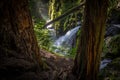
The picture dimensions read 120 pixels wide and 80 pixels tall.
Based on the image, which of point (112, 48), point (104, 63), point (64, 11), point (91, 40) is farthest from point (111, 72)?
point (64, 11)

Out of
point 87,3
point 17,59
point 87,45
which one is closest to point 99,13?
point 87,3

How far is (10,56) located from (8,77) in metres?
0.33

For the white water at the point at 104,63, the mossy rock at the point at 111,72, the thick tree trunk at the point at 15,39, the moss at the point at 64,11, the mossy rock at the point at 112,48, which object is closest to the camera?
the thick tree trunk at the point at 15,39

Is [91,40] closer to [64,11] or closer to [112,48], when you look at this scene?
[112,48]

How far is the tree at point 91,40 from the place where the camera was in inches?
145

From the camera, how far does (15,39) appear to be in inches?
145

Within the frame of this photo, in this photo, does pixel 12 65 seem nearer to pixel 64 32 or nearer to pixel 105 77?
pixel 105 77

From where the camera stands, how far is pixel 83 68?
4055mm

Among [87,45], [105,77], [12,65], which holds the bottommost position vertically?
[105,77]

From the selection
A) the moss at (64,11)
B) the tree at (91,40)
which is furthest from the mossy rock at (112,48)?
the moss at (64,11)

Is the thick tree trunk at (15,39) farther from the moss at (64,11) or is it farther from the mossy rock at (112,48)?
the moss at (64,11)

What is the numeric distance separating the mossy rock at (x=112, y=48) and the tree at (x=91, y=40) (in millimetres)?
2633

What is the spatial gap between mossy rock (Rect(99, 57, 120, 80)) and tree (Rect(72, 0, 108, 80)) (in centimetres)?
74

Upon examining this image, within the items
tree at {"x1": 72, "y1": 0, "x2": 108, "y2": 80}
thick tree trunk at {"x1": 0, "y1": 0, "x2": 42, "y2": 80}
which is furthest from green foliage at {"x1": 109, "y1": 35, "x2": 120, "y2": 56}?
thick tree trunk at {"x1": 0, "y1": 0, "x2": 42, "y2": 80}
